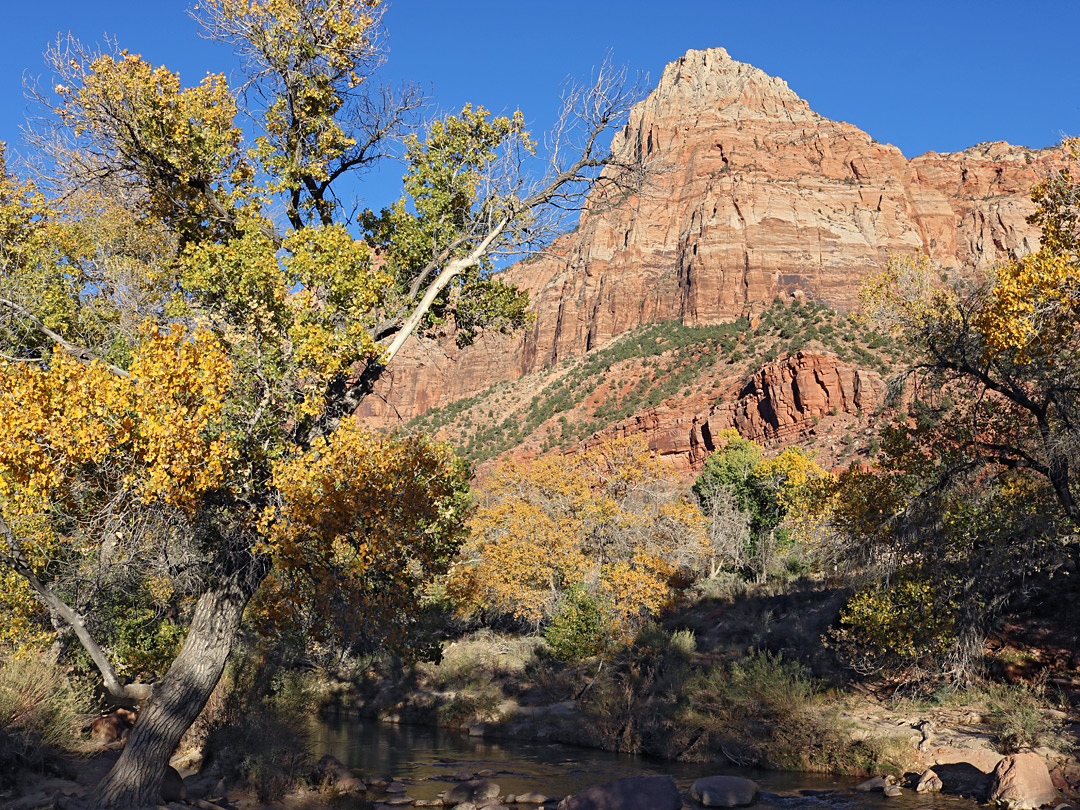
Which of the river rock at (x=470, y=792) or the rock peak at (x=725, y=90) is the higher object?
the rock peak at (x=725, y=90)

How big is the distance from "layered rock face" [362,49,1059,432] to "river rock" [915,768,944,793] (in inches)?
2973

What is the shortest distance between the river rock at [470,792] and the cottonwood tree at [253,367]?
5.72 m

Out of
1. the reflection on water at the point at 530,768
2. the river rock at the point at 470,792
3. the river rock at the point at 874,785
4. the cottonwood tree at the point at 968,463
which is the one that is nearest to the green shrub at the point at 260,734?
the reflection on water at the point at 530,768

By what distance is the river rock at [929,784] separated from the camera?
11.1 m

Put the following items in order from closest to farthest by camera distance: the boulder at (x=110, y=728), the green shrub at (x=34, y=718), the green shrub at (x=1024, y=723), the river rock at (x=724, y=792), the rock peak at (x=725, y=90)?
1. the green shrub at (x=34, y=718)
2. the river rock at (x=724, y=792)
3. the green shrub at (x=1024, y=723)
4. the boulder at (x=110, y=728)
5. the rock peak at (x=725, y=90)

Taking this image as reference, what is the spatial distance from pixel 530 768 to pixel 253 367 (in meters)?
11.1

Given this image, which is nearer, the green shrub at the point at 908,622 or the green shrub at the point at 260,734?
the green shrub at the point at 260,734

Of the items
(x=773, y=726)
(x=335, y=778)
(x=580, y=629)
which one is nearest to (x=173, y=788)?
(x=335, y=778)

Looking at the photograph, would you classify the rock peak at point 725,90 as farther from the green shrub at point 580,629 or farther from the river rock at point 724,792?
the river rock at point 724,792

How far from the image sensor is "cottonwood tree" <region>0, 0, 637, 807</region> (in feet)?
20.3

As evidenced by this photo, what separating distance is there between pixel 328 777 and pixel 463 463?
231 inches

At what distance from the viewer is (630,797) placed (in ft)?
33.7

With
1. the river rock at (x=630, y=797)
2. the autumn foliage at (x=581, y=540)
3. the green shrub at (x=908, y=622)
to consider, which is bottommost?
the river rock at (x=630, y=797)

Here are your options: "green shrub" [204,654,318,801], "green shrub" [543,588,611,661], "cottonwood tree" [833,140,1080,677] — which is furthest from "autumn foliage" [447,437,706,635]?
"green shrub" [204,654,318,801]
